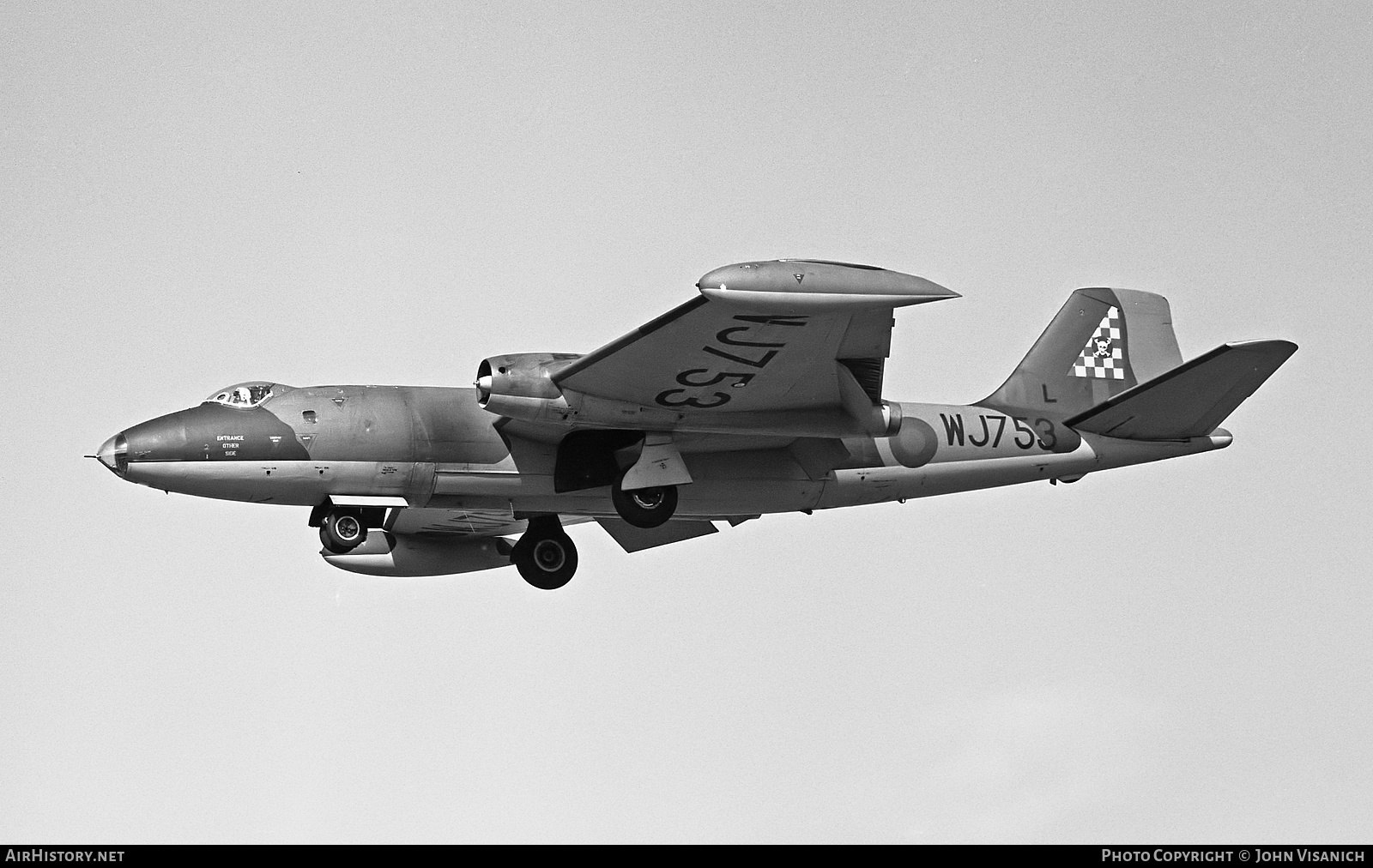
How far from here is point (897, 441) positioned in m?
26.7

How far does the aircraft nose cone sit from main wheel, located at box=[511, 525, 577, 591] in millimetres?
6507

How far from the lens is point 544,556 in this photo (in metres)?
27.5

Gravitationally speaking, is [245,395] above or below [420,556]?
above

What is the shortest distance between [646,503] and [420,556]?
18.3 feet

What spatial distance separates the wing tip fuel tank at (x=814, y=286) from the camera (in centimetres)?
2081

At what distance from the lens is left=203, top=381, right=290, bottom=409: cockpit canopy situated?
24.3m

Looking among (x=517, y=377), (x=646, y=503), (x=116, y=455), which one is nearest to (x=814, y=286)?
(x=517, y=377)

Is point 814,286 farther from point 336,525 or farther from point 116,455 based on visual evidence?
point 116,455

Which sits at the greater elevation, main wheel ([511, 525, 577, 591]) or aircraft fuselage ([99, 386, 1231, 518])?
aircraft fuselage ([99, 386, 1231, 518])

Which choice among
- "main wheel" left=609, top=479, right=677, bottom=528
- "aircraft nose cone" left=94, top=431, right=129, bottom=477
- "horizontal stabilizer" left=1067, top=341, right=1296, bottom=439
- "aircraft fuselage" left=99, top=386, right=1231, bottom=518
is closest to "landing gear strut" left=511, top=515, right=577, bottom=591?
"aircraft fuselage" left=99, top=386, right=1231, bottom=518

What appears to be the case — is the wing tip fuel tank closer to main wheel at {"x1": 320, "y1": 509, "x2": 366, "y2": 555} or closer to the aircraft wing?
the aircraft wing

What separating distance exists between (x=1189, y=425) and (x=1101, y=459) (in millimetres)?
1451

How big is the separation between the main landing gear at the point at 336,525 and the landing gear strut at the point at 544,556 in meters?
3.33
